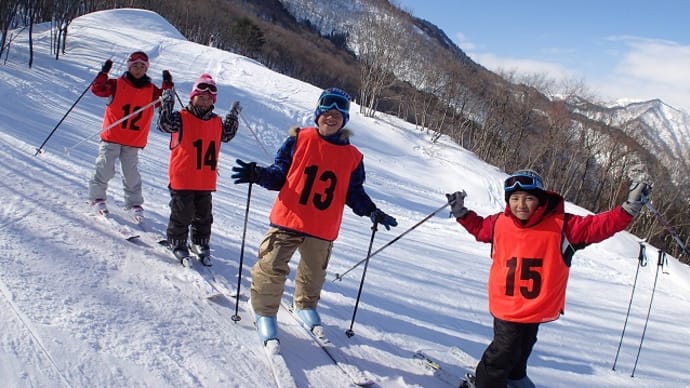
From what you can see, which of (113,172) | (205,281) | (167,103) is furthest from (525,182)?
(113,172)

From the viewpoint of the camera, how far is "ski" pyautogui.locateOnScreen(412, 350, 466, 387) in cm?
323

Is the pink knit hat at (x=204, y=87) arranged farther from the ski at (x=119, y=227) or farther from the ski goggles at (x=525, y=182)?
the ski goggles at (x=525, y=182)

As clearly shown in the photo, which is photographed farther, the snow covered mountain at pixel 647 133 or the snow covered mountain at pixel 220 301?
the snow covered mountain at pixel 647 133

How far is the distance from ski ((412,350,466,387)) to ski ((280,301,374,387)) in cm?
61

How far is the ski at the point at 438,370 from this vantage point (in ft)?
10.6

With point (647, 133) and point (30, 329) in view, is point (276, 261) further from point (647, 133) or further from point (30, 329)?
point (647, 133)

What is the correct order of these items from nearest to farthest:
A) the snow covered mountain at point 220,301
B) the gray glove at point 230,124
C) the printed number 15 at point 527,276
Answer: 1. the snow covered mountain at point 220,301
2. the printed number 15 at point 527,276
3. the gray glove at point 230,124

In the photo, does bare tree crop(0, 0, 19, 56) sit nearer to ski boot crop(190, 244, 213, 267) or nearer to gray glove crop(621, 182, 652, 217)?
ski boot crop(190, 244, 213, 267)

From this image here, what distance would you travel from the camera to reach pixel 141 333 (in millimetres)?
2705

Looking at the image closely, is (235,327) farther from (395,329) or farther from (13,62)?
(13,62)

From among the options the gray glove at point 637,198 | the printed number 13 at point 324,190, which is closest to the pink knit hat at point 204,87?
the printed number 13 at point 324,190

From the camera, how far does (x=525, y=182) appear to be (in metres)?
2.89

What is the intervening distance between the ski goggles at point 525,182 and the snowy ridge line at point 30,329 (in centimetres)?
266

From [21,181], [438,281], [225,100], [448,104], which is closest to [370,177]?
[225,100]
